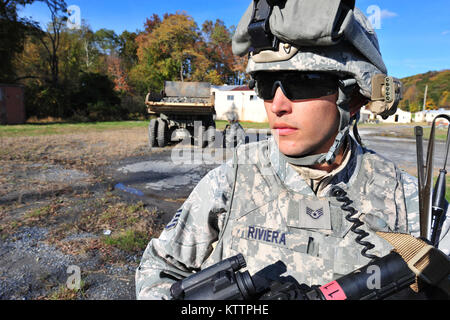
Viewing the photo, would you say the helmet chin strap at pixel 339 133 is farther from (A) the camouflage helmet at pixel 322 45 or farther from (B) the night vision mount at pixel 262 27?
(B) the night vision mount at pixel 262 27

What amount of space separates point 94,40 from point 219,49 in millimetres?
23768

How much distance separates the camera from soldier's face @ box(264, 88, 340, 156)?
1.28 metres

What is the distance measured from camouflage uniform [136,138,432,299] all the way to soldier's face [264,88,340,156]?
0.51 ft

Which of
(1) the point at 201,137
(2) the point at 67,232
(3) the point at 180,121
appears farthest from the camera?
(3) the point at 180,121

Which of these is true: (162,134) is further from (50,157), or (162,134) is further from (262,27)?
(262,27)

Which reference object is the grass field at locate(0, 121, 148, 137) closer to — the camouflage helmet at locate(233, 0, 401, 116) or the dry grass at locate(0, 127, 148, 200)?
the dry grass at locate(0, 127, 148, 200)

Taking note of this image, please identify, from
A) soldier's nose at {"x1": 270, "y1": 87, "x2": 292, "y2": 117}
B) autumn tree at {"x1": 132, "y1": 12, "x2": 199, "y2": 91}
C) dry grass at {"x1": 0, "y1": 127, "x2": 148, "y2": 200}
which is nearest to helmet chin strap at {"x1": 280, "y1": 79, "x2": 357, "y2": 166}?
soldier's nose at {"x1": 270, "y1": 87, "x2": 292, "y2": 117}

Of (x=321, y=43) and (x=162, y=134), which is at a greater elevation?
(x=321, y=43)

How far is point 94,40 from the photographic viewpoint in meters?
45.5

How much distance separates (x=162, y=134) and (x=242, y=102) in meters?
23.2

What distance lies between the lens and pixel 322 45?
47.5 inches

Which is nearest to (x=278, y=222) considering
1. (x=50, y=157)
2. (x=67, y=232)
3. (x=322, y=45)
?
(x=322, y=45)
